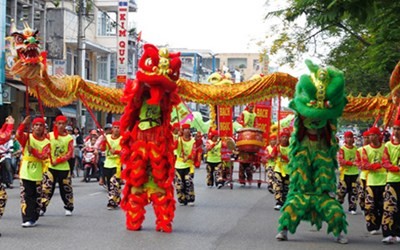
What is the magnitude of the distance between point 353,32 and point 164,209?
52.6 feet

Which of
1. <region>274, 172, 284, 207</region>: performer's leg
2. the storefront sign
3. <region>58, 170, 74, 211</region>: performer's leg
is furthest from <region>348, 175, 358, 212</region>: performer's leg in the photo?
the storefront sign

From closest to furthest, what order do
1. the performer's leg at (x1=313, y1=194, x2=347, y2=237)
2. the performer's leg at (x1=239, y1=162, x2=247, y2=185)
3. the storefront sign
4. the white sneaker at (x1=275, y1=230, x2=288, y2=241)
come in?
the performer's leg at (x1=313, y1=194, x2=347, y2=237), the white sneaker at (x1=275, y1=230, x2=288, y2=241), the performer's leg at (x1=239, y1=162, x2=247, y2=185), the storefront sign

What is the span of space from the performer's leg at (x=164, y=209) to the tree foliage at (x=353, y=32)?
346cm

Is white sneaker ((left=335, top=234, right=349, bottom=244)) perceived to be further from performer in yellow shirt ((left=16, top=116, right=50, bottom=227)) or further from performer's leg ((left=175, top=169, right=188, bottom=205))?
performer's leg ((left=175, top=169, right=188, bottom=205))

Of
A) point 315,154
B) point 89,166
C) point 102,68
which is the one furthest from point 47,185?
point 102,68

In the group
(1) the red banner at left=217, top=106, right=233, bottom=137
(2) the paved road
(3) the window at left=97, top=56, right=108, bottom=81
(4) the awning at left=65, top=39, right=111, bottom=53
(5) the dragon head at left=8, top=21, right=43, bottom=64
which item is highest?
(4) the awning at left=65, top=39, right=111, bottom=53

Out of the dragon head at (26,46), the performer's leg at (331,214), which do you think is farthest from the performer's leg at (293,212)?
the dragon head at (26,46)

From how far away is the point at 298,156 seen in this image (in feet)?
36.6

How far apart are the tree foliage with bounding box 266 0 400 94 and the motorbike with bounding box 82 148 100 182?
7.08m

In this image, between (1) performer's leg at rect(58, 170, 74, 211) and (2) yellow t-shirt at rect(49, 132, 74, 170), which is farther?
(1) performer's leg at rect(58, 170, 74, 211)

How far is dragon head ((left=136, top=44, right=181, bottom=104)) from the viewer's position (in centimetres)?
1137

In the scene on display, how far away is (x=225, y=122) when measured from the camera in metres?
21.1

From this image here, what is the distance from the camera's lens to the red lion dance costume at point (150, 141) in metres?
11.5

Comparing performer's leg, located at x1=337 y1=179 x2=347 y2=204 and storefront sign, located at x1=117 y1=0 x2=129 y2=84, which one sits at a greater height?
storefront sign, located at x1=117 y1=0 x2=129 y2=84
